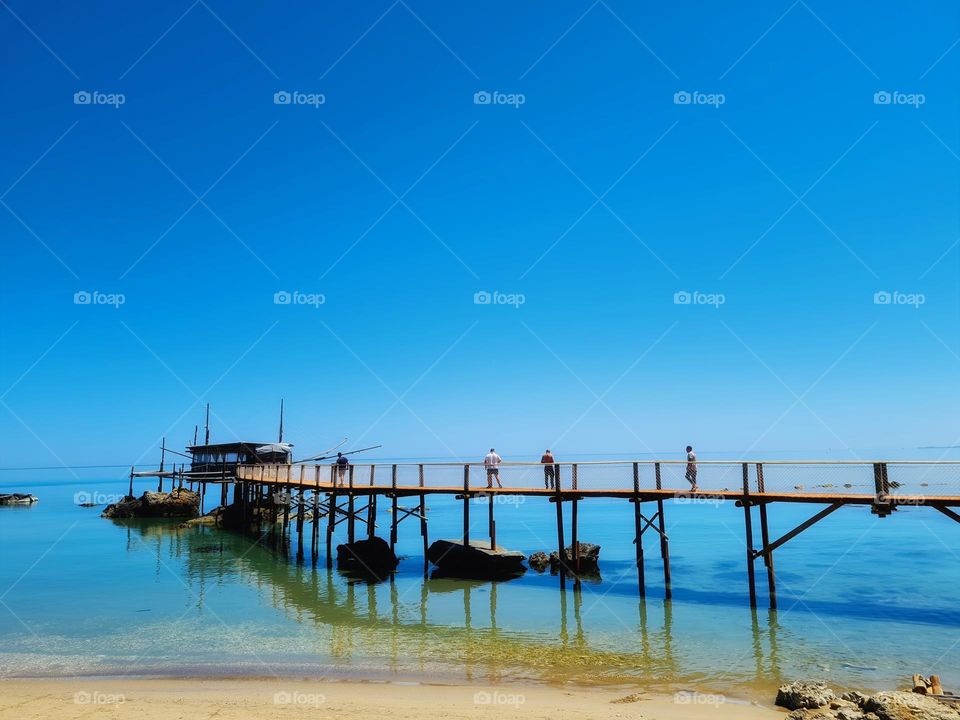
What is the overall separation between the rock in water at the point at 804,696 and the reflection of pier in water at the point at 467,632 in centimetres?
182

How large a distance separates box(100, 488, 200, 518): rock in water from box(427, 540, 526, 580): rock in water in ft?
122

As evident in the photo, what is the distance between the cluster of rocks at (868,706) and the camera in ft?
30.7

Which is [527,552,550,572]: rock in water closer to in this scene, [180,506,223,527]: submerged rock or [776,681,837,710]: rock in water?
[776,681,837,710]: rock in water

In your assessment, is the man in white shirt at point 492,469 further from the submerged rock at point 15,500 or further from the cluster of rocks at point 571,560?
the submerged rock at point 15,500

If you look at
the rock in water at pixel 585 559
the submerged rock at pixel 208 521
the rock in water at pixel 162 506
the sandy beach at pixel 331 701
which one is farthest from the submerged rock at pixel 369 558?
the rock in water at pixel 162 506


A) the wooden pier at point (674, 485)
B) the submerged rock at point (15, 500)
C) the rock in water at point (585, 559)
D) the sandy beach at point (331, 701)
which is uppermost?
the wooden pier at point (674, 485)

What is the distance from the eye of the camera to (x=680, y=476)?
65.0 ft

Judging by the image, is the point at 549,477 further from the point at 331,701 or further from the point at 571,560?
the point at 331,701

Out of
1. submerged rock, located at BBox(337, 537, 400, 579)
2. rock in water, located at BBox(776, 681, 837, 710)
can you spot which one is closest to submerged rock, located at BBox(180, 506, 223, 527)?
submerged rock, located at BBox(337, 537, 400, 579)

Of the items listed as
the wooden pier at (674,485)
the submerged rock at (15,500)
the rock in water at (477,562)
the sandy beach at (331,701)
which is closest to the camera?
the sandy beach at (331,701)

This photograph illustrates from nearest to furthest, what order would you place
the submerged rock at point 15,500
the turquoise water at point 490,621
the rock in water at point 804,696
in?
the rock in water at point 804,696 → the turquoise water at point 490,621 → the submerged rock at point 15,500

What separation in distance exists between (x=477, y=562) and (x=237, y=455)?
92.5ft

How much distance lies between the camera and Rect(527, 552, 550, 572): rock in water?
2653 cm

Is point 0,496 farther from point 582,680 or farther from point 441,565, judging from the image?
point 582,680
